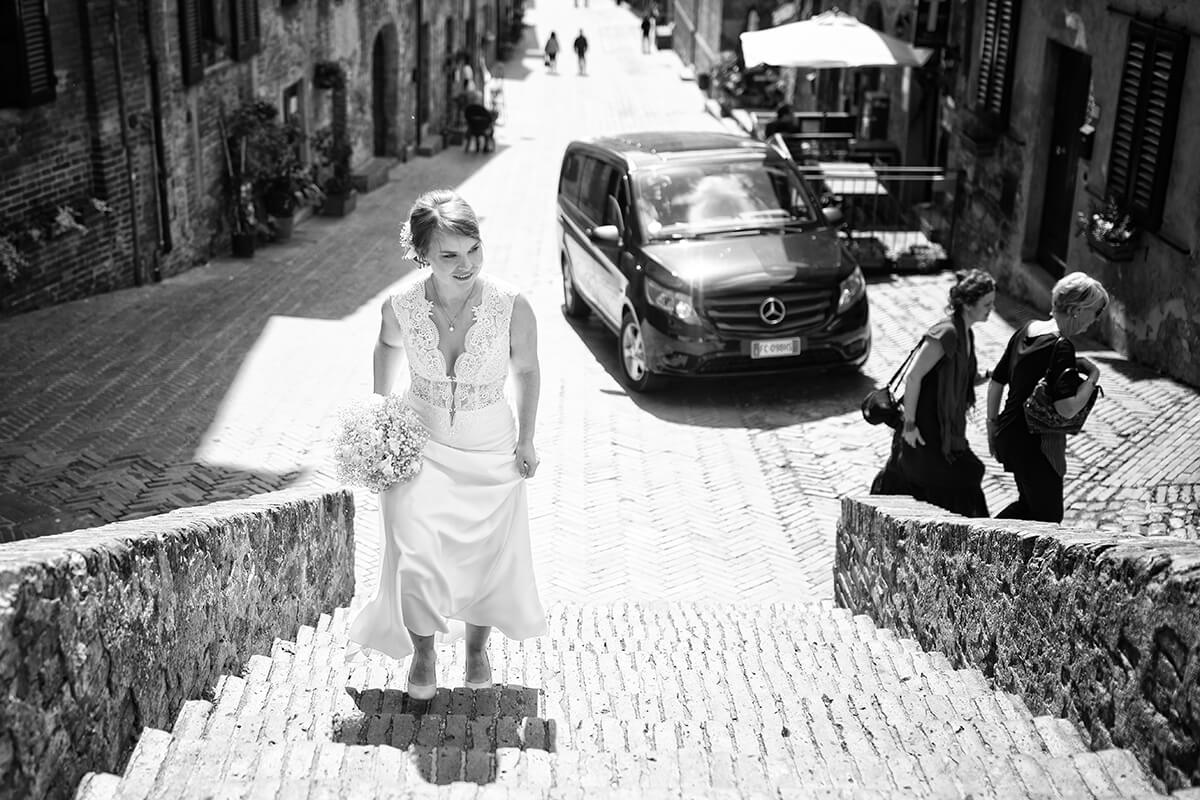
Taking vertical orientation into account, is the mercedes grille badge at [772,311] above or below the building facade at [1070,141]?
below

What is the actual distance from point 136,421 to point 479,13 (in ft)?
111

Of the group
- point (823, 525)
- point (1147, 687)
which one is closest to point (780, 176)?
point (823, 525)

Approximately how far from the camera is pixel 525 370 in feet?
15.8

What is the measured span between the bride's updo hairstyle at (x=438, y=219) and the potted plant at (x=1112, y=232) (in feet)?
26.6

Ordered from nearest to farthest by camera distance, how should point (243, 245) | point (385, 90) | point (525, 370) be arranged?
point (525, 370) → point (243, 245) → point (385, 90)

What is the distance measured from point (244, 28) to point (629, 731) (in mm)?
15245

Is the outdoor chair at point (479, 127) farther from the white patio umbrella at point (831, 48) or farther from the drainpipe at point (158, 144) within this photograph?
the drainpipe at point (158, 144)

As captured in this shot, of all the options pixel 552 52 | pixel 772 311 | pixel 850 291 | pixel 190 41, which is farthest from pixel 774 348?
pixel 552 52

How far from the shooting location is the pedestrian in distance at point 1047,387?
6.03 metres

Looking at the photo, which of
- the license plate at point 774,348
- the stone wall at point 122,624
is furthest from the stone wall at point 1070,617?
the license plate at point 774,348

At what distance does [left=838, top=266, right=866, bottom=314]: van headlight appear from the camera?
445 inches

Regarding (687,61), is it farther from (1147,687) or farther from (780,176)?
(1147,687)

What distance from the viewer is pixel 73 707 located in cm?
343

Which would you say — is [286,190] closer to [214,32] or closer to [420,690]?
[214,32]
